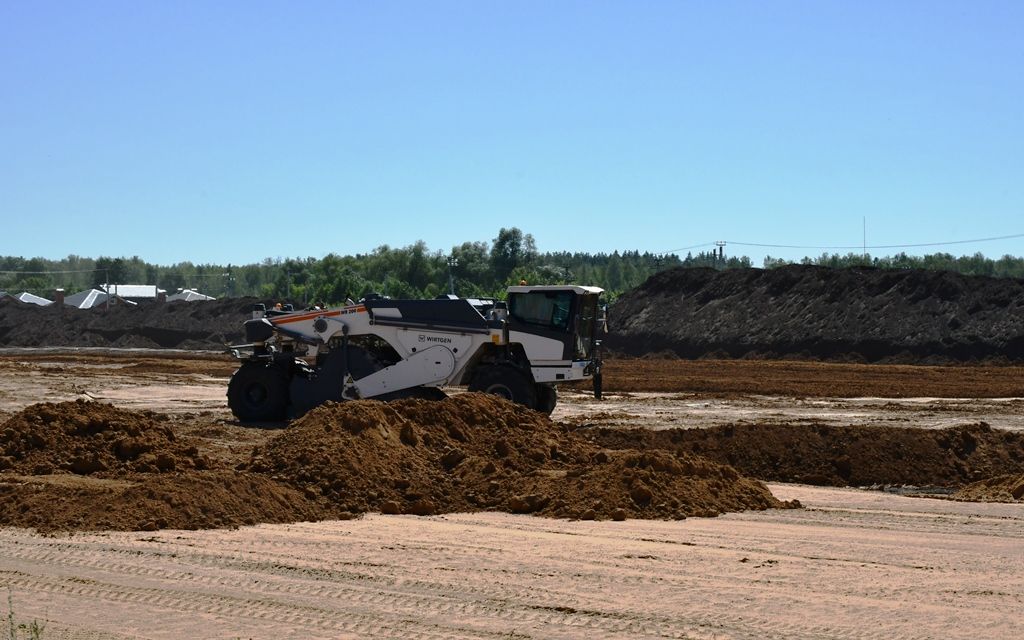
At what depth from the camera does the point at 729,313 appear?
50969 millimetres

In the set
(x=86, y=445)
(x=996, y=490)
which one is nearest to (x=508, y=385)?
(x=86, y=445)

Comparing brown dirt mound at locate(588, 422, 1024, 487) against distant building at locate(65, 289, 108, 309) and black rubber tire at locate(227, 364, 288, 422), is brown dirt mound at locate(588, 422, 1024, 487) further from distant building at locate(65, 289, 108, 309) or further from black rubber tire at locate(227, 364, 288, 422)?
distant building at locate(65, 289, 108, 309)

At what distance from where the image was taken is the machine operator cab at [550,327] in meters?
21.2

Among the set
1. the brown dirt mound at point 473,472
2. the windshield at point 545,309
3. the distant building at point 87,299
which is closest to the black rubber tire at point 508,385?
the windshield at point 545,309

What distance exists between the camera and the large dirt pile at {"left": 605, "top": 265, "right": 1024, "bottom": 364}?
142 ft

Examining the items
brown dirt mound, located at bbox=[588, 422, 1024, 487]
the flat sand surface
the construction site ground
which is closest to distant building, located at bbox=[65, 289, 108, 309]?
brown dirt mound, located at bbox=[588, 422, 1024, 487]

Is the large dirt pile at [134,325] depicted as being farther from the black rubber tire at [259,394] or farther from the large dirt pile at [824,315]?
the black rubber tire at [259,394]

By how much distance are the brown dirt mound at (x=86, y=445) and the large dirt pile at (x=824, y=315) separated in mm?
32936

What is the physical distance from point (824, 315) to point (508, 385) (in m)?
29.4

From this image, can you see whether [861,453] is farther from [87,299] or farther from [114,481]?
[87,299]

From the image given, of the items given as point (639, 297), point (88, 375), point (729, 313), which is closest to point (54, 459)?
point (88, 375)

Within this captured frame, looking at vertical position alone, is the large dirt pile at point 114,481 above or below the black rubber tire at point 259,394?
below

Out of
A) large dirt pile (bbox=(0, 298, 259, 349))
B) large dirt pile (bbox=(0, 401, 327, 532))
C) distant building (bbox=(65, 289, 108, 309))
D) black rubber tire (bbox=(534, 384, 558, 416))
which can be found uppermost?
distant building (bbox=(65, 289, 108, 309))

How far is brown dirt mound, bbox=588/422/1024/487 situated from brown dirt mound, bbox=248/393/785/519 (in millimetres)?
2601
